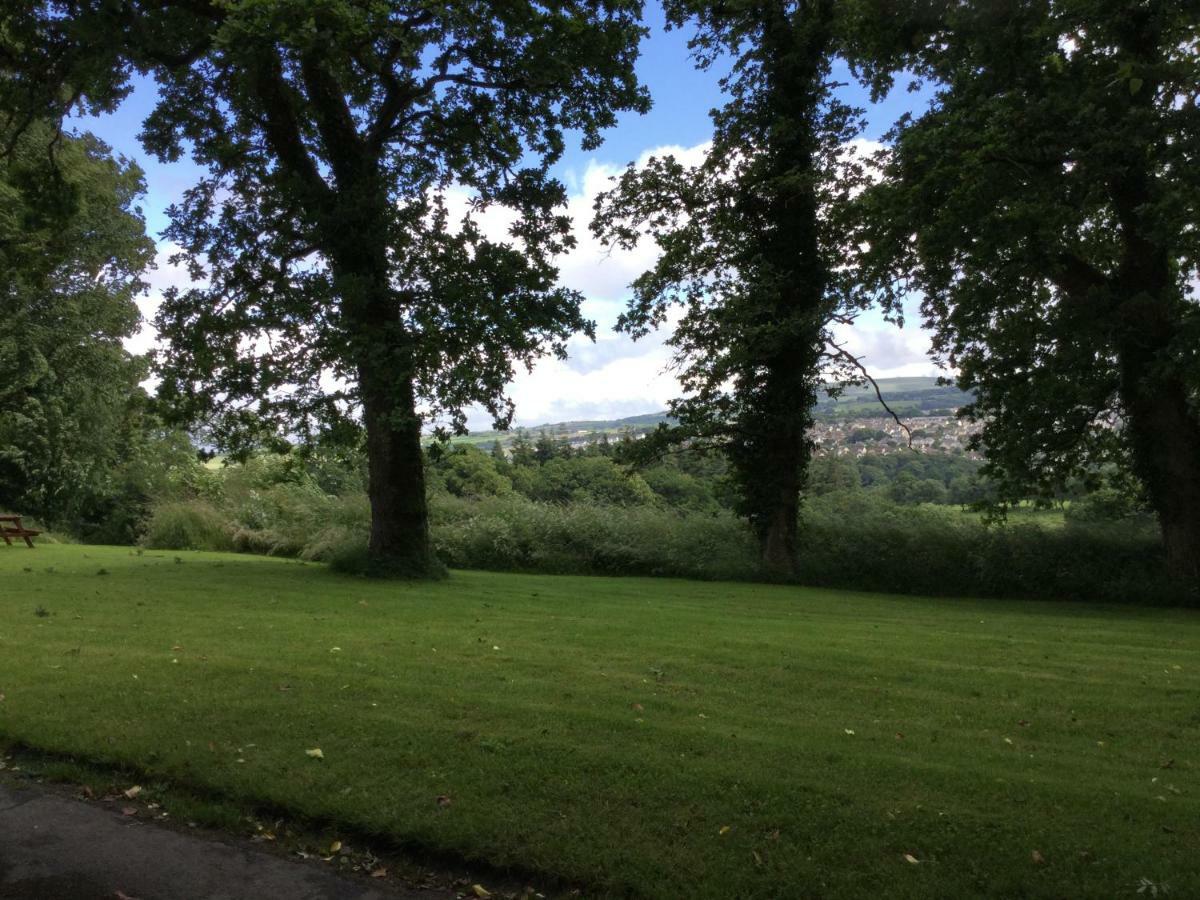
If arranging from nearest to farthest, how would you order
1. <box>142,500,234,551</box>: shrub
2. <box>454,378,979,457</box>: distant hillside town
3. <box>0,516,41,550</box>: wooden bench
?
1. <box>454,378,979,457</box>: distant hillside town
2. <box>0,516,41,550</box>: wooden bench
3. <box>142,500,234,551</box>: shrub

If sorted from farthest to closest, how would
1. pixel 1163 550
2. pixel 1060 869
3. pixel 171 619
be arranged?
pixel 1163 550, pixel 171 619, pixel 1060 869

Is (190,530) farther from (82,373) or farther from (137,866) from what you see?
(137,866)

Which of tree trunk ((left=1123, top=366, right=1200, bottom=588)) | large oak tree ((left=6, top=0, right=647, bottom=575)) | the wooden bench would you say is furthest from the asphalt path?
the wooden bench

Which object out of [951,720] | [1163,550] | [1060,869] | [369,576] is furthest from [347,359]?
[1163,550]

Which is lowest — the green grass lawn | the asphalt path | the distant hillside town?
the asphalt path

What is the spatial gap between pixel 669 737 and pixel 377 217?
11.4 meters

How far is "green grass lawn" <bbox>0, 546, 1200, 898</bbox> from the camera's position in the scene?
416 cm

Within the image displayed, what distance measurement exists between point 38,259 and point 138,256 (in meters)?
22.4

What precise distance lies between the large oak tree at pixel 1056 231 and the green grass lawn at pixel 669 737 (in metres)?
6.52

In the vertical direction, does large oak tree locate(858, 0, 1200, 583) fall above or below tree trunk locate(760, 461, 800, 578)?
above

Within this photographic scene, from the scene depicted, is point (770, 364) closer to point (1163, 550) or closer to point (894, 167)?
point (894, 167)

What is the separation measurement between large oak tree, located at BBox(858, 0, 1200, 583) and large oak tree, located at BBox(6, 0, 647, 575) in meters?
6.20

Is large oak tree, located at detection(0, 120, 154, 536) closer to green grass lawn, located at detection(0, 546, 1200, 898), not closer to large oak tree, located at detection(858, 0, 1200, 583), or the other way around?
green grass lawn, located at detection(0, 546, 1200, 898)

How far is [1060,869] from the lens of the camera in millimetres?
4004
